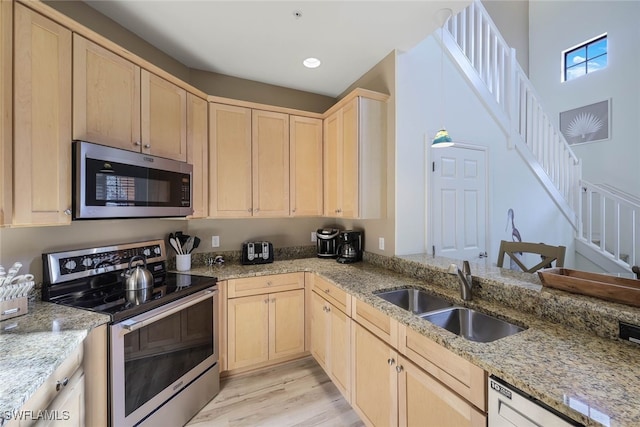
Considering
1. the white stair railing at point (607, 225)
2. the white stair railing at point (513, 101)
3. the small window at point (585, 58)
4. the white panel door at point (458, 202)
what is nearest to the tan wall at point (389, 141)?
the white panel door at point (458, 202)

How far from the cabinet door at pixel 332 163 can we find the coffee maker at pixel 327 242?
205mm

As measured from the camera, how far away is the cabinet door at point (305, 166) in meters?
2.77

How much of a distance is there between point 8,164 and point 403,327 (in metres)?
2.07

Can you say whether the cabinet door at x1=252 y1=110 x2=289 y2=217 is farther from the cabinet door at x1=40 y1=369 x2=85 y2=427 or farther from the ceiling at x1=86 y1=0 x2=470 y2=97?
the cabinet door at x1=40 y1=369 x2=85 y2=427

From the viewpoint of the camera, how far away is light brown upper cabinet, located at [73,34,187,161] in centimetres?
155

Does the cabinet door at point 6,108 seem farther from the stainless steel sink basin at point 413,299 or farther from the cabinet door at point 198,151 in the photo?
the stainless steel sink basin at point 413,299

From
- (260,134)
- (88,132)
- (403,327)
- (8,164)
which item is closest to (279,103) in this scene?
(260,134)

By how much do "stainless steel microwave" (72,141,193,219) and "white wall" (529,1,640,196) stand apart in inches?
242

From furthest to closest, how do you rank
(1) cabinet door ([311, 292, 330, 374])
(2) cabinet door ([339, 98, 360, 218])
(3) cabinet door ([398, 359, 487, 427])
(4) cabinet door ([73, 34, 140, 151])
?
(2) cabinet door ([339, 98, 360, 218]), (1) cabinet door ([311, 292, 330, 374]), (4) cabinet door ([73, 34, 140, 151]), (3) cabinet door ([398, 359, 487, 427])

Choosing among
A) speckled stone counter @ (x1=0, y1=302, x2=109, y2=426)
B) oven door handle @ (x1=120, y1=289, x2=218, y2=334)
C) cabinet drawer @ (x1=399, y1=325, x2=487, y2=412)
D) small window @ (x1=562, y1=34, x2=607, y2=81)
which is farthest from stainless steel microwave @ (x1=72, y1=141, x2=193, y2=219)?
small window @ (x1=562, y1=34, x2=607, y2=81)

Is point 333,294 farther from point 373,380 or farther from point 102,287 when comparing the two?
point 102,287

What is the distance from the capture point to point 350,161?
2402 mm

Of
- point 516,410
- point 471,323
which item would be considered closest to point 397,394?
point 471,323

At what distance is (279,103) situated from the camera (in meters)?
2.98
